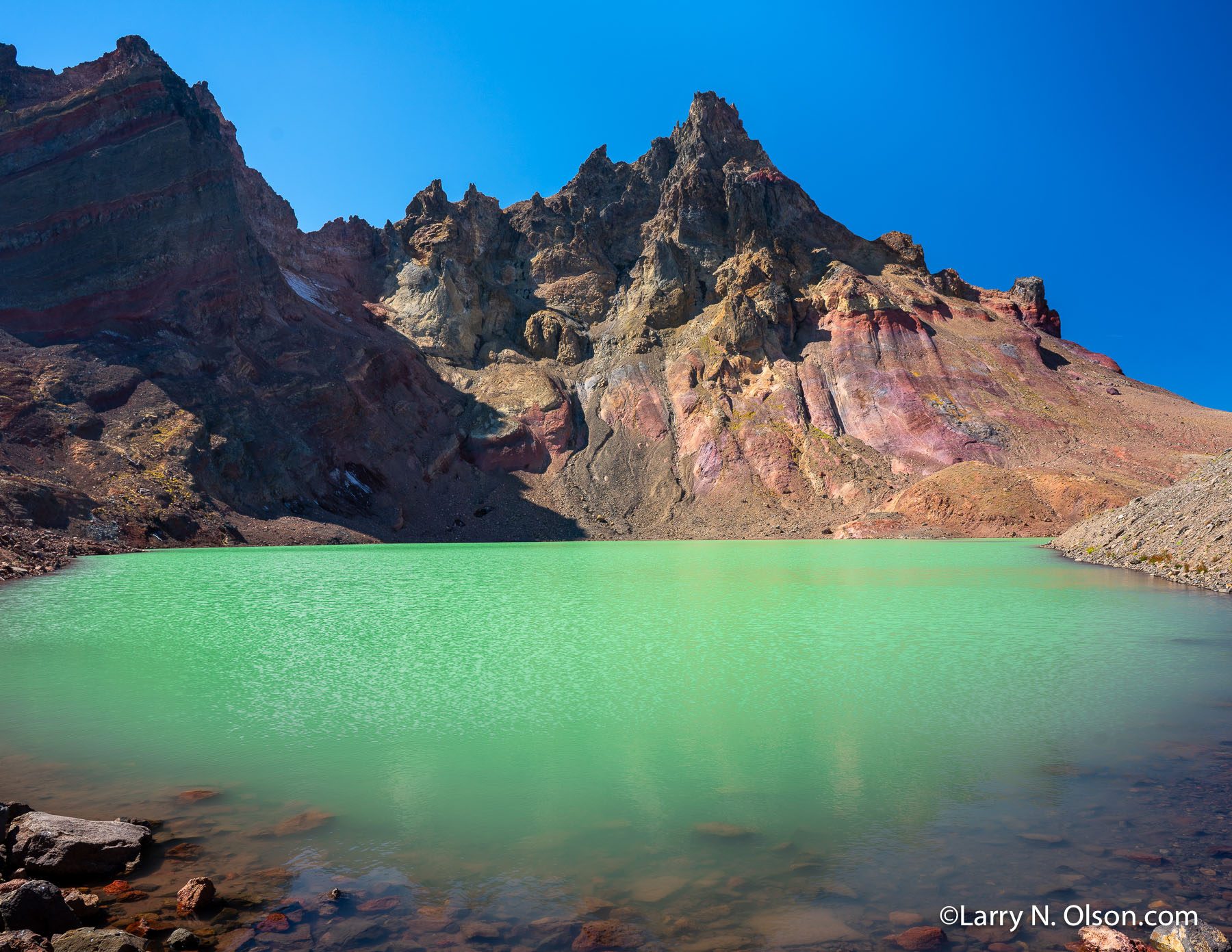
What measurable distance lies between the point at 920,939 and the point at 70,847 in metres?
5.56

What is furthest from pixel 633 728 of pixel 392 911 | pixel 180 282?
pixel 180 282

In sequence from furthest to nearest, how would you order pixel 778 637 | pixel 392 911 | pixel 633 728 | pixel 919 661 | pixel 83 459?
pixel 83 459 < pixel 778 637 < pixel 919 661 < pixel 633 728 < pixel 392 911

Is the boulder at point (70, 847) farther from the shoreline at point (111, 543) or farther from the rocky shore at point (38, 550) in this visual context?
the rocky shore at point (38, 550)

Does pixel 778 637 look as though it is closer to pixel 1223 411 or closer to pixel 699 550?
pixel 699 550

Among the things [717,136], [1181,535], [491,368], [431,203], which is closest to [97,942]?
[1181,535]

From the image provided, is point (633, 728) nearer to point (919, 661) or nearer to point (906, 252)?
point (919, 661)

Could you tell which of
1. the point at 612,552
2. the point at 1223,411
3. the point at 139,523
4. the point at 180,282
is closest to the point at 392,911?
the point at 612,552

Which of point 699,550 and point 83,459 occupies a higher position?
point 83,459

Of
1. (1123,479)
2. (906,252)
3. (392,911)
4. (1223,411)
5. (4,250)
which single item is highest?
(906,252)

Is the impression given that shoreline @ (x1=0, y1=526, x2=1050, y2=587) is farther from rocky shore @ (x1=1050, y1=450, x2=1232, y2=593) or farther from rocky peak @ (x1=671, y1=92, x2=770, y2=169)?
rocky peak @ (x1=671, y1=92, x2=770, y2=169)

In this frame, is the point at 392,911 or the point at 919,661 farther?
the point at 919,661

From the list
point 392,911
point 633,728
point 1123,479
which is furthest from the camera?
point 1123,479

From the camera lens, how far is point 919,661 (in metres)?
11.1

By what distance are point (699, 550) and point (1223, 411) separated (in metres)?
61.4
